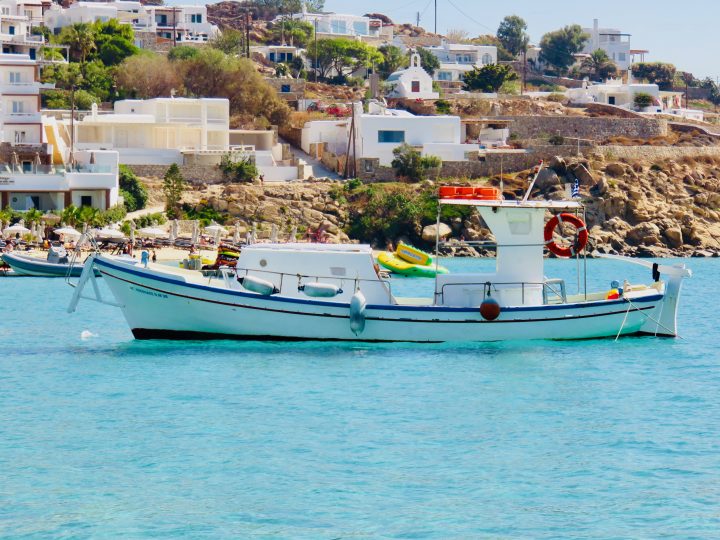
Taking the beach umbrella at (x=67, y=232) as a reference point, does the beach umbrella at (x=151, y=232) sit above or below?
below

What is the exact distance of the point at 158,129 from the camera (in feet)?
240

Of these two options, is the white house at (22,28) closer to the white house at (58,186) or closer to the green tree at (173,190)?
the green tree at (173,190)

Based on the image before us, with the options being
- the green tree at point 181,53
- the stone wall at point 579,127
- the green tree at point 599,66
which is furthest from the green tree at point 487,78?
the green tree at point 599,66

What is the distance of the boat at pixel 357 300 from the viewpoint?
98.9 ft

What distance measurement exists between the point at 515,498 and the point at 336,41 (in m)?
90.0

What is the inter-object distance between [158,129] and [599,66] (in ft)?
204

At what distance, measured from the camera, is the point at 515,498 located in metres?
19.1

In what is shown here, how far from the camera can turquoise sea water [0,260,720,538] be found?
59.5ft

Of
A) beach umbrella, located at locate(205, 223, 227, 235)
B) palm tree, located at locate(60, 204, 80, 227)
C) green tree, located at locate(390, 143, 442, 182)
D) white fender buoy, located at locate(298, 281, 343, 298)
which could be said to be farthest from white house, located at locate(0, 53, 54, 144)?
white fender buoy, located at locate(298, 281, 343, 298)

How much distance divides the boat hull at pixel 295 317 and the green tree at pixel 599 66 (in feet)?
315

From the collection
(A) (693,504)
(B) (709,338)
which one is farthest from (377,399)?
(B) (709,338)

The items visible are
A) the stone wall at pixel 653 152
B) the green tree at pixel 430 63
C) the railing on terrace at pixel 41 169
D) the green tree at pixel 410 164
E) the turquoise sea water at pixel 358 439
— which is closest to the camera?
the turquoise sea water at pixel 358 439

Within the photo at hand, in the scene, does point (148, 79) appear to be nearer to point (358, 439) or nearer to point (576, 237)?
point (576, 237)

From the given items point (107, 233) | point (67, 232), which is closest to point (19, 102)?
point (67, 232)
